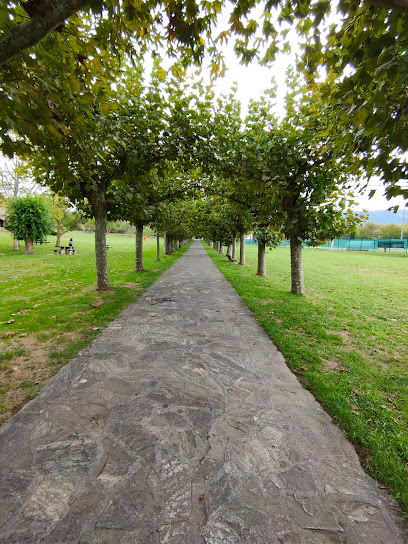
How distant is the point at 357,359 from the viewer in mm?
4168

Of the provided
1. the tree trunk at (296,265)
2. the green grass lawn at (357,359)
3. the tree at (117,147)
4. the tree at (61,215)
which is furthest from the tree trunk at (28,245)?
the tree trunk at (296,265)

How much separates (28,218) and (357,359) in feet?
77.2

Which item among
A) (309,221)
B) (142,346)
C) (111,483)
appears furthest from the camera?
(309,221)

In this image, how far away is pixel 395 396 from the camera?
3201 millimetres

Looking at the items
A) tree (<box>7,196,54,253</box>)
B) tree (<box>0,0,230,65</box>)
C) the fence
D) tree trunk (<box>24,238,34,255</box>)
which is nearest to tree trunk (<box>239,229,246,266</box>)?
tree (<box>0,0,230,65</box>)

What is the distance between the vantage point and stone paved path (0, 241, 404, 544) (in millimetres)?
1661

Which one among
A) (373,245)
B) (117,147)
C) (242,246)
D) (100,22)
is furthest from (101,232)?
(373,245)

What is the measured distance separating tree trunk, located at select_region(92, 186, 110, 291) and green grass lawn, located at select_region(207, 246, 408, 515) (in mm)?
4817

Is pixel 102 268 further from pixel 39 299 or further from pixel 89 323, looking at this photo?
pixel 89 323

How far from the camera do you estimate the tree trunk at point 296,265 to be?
8367 millimetres

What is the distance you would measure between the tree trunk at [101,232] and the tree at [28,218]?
51.6ft

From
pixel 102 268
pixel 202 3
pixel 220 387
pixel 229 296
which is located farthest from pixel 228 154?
pixel 220 387

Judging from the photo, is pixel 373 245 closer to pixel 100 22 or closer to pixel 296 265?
pixel 296 265

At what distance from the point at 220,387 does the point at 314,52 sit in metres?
4.20
